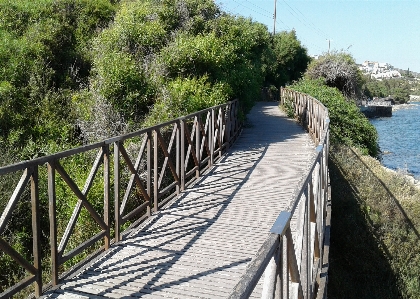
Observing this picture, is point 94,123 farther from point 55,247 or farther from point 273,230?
point 273,230

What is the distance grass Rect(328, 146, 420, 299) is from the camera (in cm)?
845

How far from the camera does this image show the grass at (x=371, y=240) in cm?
845

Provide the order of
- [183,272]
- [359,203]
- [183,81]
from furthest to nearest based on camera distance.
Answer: [183,81], [359,203], [183,272]

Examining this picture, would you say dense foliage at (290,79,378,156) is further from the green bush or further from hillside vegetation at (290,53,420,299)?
the green bush

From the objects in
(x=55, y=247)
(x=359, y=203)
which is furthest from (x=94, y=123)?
(x=55, y=247)

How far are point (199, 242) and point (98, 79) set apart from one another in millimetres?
7418

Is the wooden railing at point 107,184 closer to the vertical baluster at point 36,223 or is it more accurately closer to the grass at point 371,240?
the vertical baluster at point 36,223

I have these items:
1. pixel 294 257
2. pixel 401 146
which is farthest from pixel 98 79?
pixel 401 146

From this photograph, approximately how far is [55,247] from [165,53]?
814 cm

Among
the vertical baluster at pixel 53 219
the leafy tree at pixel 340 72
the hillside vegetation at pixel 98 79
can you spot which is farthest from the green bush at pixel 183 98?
the leafy tree at pixel 340 72

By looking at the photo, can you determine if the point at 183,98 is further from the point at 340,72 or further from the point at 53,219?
the point at 340,72

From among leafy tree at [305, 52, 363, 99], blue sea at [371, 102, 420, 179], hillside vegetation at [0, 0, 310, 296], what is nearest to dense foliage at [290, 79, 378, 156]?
blue sea at [371, 102, 420, 179]

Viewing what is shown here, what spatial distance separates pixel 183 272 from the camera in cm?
416

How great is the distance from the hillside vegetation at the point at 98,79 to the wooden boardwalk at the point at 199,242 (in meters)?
2.11
